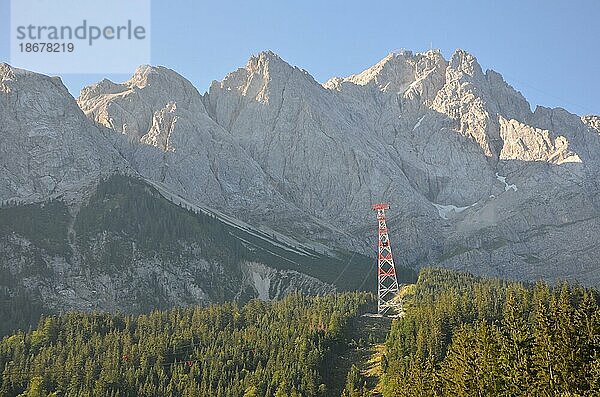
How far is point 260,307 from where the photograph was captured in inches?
6053

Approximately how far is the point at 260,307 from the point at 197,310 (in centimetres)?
1503

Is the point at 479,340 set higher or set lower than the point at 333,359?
higher

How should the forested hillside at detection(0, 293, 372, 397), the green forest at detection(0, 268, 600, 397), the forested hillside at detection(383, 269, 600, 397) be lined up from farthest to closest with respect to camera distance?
the forested hillside at detection(0, 293, 372, 397), the green forest at detection(0, 268, 600, 397), the forested hillside at detection(383, 269, 600, 397)

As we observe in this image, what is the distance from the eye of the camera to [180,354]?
12281 cm

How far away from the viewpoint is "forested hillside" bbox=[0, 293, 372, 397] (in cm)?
10731

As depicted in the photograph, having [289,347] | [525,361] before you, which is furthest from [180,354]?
[525,361]

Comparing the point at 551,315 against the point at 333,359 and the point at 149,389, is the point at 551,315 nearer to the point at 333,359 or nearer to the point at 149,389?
the point at 333,359

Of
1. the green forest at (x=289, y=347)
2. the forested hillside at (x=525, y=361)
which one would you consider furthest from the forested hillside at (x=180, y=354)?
the forested hillside at (x=525, y=361)

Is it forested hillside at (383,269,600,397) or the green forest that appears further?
the green forest

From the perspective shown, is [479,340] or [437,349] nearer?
[479,340]

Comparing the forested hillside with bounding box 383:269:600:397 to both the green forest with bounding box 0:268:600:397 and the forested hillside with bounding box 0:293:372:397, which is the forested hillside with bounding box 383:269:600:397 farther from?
the forested hillside with bounding box 0:293:372:397

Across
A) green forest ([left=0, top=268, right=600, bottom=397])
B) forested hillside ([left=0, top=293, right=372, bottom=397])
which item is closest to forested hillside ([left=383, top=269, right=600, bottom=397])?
green forest ([left=0, top=268, right=600, bottom=397])

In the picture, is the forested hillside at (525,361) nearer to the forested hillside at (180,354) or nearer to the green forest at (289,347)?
the green forest at (289,347)

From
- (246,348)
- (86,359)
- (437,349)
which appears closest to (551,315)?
(437,349)
